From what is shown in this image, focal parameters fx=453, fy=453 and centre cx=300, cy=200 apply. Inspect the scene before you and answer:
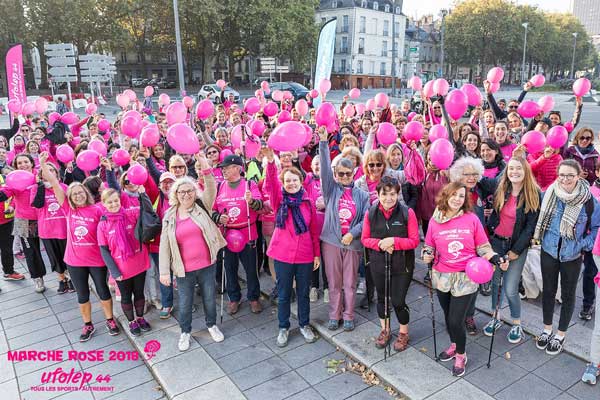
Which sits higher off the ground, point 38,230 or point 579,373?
point 38,230

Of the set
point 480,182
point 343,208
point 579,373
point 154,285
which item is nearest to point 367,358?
point 343,208

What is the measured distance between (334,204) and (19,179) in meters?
3.45

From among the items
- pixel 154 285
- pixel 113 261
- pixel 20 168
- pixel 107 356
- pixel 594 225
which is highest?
pixel 20 168

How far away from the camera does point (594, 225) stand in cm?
383

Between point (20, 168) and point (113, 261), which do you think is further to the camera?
point (20, 168)

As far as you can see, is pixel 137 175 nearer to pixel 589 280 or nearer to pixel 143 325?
pixel 143 325

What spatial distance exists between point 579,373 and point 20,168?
619 cm

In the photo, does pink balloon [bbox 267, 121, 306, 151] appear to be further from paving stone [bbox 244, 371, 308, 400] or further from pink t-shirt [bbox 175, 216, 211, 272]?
paving stone [bbox 244, 371, 308, 400]

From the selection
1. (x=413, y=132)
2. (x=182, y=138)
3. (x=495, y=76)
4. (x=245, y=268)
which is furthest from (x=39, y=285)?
(x=495, y=76)

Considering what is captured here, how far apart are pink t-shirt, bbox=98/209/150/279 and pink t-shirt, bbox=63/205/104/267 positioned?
0.18m

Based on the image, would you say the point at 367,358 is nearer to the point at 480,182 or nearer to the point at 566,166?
the point at 480,182

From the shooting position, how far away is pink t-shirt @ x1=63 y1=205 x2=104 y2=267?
450cm

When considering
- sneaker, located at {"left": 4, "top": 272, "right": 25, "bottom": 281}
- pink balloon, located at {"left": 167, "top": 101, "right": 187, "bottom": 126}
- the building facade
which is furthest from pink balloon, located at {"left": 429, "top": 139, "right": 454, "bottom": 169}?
the building facade

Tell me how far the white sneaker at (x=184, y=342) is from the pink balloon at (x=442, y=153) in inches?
121
